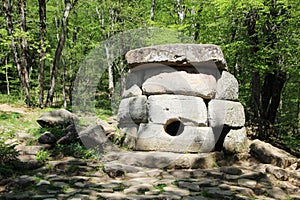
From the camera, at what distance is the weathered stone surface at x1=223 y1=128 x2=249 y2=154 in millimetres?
6227

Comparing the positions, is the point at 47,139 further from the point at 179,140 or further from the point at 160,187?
the point at 160,187

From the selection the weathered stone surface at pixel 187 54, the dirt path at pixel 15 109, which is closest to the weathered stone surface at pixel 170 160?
the weathered stone surface at pixel 187 54

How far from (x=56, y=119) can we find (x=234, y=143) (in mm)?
4837

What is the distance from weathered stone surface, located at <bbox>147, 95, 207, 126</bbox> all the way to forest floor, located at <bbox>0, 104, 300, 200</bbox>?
2.77 feet

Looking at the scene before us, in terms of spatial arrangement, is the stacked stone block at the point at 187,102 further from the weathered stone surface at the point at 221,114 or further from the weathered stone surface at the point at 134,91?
the weathered stone surface at the point at 134,91

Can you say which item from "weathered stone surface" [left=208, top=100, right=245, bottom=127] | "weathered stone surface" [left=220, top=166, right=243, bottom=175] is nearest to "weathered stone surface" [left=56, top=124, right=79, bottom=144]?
"weathered stone surface" [left=208, top=100, right=245, bottom=127]

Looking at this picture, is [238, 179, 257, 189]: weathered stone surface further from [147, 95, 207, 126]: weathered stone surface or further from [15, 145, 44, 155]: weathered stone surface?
[15, 145, 44, 155]: weathered stone surface

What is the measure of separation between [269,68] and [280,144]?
109 inches

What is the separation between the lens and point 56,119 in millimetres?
7719

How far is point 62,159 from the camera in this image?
5699 millimetres

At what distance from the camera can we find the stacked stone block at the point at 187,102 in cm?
616

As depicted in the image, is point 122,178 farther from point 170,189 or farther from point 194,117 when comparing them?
point 194,117

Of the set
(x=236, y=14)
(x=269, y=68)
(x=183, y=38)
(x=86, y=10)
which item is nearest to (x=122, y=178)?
(x=269, y=68)

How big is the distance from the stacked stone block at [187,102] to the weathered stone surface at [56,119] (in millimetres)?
2071
